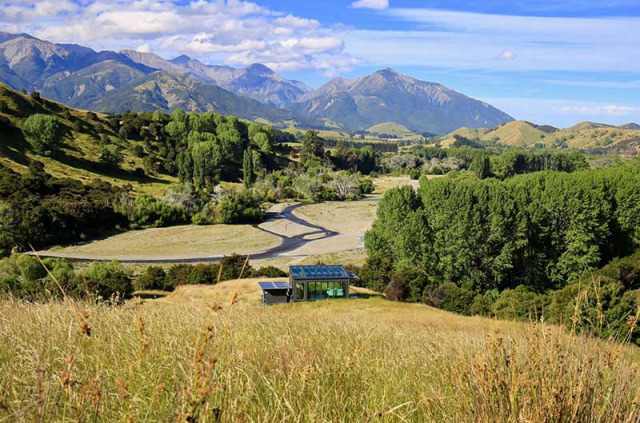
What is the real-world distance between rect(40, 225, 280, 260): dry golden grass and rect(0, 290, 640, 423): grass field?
56.5 meters

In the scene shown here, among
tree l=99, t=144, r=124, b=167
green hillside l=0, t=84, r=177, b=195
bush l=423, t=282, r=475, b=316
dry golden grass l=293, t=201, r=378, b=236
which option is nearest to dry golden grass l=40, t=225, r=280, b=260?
dry golden grass l=293, t=201, r=378, b=236

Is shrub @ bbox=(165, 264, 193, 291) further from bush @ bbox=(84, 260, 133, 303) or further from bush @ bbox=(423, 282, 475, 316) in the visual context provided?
bush @ bbox=(423, 282, 475, 316)

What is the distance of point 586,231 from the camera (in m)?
42.5

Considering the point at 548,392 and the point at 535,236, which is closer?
the point at 548,392

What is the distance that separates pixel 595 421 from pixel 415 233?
131 feet

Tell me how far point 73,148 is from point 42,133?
8.24 m

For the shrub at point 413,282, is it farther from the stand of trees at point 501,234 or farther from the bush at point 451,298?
the bush at point 451,298

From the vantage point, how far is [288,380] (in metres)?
3.38

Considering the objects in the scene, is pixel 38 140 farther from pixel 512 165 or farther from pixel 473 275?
pixel 512 165

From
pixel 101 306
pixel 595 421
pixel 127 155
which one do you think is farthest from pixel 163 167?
pixel 595 421

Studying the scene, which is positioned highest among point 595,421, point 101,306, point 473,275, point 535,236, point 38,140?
point 38,140

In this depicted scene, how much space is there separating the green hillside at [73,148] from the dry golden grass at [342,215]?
30146mm

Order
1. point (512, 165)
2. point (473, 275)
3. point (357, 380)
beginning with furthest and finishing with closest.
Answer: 1. point (512, 165)
2. point (473, 275)
3. point (357, 380)

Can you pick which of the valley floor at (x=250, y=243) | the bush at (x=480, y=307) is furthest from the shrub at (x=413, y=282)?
the valley floor at (x=250, y=243)
